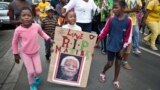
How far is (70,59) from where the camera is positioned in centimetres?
646

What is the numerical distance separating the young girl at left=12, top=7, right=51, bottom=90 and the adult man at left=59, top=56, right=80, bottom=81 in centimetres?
60

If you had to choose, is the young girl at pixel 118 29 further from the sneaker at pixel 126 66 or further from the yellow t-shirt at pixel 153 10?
the yellow t-shirt at pixel 153 10

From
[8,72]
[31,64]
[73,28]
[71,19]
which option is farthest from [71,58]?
[8,72]

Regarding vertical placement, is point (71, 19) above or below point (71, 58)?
above

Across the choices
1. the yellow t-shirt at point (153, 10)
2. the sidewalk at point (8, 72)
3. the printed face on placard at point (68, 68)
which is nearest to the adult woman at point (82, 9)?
the printed face on placard at point (68, 68)

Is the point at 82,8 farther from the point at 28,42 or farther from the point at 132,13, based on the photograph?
the point at 28,42

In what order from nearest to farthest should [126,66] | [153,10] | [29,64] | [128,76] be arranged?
[29,64]
[128,76]
[126,66]
[153,10]

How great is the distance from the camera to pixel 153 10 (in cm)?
1054

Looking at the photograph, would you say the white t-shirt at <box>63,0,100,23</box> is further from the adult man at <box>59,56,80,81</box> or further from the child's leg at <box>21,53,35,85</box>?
the child's leg at <box>21,53,35,85</box>

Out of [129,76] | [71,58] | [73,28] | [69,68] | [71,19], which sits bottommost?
[129,76]

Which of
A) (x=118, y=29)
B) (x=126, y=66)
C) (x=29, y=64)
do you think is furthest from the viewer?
(x=126, y=66)

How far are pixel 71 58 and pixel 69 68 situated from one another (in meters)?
0.19

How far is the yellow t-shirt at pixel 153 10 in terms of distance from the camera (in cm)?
1035

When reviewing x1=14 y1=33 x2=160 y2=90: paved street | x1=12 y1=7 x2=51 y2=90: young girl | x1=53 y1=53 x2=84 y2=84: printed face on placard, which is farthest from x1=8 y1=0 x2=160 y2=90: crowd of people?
x1=53 y1=53 x2=84 y2=84: printed face on placard
